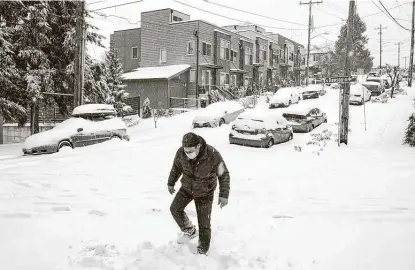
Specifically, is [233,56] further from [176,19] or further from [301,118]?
[301,118]

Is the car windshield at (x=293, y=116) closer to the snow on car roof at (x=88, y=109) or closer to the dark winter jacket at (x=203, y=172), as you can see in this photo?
the snow on car roof at (x=88, y=109)

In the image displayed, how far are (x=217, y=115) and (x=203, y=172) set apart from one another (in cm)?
1705

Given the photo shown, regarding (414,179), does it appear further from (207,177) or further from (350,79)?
(207,177)

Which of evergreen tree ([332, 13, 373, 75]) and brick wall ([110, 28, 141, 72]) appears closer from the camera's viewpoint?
brick wall ([110, 28, 141, 72])

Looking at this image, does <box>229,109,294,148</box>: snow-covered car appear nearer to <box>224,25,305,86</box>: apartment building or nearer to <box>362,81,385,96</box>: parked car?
<box>362,81,385,96</box>: parked car

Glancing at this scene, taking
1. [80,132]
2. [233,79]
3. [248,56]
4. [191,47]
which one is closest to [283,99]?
[191,47]

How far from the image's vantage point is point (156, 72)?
33906mm

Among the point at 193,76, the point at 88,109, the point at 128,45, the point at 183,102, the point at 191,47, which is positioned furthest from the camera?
the point at 128,45

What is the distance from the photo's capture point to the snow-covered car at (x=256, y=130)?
15.4m

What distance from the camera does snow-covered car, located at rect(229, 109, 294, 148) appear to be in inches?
607

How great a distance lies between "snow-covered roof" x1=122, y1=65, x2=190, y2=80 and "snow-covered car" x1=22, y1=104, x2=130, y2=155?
16.7 m

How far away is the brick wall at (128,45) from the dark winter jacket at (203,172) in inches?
1376

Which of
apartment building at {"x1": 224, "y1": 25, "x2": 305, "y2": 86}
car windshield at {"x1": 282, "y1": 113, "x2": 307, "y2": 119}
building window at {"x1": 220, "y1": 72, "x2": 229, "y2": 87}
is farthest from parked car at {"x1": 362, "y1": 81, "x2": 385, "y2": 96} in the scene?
car windshield at {"x1": 282, "y1": 113, "x2": 307, "y2": 119}

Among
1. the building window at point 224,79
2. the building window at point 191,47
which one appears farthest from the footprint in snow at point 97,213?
the building window at point 224,79
